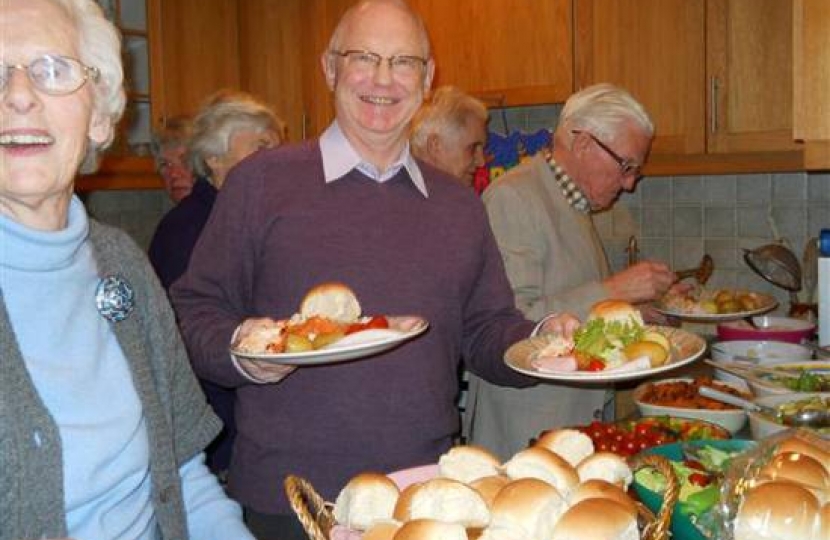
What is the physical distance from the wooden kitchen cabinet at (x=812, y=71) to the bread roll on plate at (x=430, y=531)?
1959 mm

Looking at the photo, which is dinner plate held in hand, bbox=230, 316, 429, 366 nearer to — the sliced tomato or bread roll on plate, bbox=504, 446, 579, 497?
the sliced tomato

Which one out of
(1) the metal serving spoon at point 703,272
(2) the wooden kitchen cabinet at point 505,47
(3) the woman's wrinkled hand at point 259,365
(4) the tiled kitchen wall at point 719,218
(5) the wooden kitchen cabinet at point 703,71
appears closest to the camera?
(3) the woman's wrinkled hand at point 259,365

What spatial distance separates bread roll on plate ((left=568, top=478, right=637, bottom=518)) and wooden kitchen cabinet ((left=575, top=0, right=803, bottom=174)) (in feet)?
8.26

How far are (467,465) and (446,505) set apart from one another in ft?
0.47

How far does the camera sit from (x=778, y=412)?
1669mm

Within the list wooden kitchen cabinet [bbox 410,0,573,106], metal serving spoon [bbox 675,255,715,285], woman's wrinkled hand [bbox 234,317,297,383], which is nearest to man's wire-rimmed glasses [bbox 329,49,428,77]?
woman's wrinkled hand [bbox 234,317,297,383]

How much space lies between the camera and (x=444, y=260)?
1.76m

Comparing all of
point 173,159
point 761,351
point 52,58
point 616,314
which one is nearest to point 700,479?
point 616,314

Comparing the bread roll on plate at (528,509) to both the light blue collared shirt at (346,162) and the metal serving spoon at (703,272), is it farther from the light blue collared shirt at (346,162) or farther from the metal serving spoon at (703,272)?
the metal serving spoon at (703,272)

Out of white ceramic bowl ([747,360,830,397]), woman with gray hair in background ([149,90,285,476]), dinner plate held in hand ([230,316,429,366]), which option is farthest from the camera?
woman with gray hair in background ([149,90,285,476])

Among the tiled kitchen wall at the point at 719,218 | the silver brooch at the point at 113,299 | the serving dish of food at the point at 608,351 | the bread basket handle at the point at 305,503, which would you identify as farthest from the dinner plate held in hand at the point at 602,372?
the tiled kitchen wall at the point at 719,218

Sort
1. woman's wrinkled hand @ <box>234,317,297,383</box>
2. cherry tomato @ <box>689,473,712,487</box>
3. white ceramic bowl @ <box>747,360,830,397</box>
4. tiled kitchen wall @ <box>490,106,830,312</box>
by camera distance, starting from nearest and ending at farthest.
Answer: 1. cherry tomato @ <box>689,473,712,487</box>
2. woman's wrinkled hand @ <box>234,317,297,383</box>
3. white ceramic bowl @ <box>747,360,830,397</box>
4. tiled kitchen wall @ <box>490,106,830,312</box>

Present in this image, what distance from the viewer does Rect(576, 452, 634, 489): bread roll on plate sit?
101 centimetres

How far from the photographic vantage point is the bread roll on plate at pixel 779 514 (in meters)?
0.93
